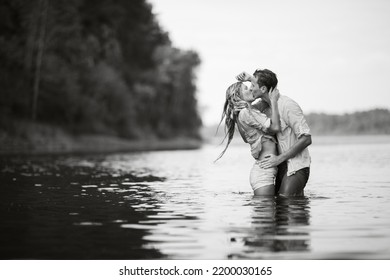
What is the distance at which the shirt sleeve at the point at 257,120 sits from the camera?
26.0 feet

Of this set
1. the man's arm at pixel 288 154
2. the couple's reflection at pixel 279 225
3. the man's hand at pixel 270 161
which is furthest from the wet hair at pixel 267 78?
the couple's reflection at pixel 279 225

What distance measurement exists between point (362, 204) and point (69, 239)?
453cm

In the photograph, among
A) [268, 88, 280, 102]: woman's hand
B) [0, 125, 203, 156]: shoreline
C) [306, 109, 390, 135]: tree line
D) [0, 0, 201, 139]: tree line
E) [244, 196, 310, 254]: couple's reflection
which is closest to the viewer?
[244, 196, 310, 254]: couple's reflection

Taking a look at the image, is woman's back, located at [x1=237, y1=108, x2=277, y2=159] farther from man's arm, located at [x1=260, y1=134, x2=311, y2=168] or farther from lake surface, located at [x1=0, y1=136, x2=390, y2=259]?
lake surface, located at [x1=0, y1=136, x2=390, y2=259]

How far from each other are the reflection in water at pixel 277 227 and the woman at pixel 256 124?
359 mm

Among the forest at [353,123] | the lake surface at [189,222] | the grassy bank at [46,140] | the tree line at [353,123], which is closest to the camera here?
the lake surface at [189,222]

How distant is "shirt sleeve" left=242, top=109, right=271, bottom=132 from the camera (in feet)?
26.0

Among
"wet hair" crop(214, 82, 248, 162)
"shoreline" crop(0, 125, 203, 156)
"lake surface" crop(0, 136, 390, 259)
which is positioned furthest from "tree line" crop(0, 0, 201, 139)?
"wet hair" crop(214, 82, 248, 162)

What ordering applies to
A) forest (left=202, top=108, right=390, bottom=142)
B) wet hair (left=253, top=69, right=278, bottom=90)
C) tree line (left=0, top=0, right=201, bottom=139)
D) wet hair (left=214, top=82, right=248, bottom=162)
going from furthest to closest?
tree line (left=0, top=0, right=201, bottom=139) < forest (left=202, top=108, right=390, bottom=142) < wet hair (left=214, top=82, right=248, bottom=162) < wet hair (left=253, top=69, right=278, bottom=90)

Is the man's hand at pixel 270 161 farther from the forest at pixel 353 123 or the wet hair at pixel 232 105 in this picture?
the forest at pixel 353 123

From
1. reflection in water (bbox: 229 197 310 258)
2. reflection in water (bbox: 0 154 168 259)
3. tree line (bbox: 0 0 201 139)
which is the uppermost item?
tree line (bbox: 0 0 201 139)

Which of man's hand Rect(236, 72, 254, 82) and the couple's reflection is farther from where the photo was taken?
man's hand Rect(236, 72, 254, 82)

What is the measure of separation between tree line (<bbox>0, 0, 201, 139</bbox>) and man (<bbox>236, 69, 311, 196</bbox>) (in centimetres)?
3155
